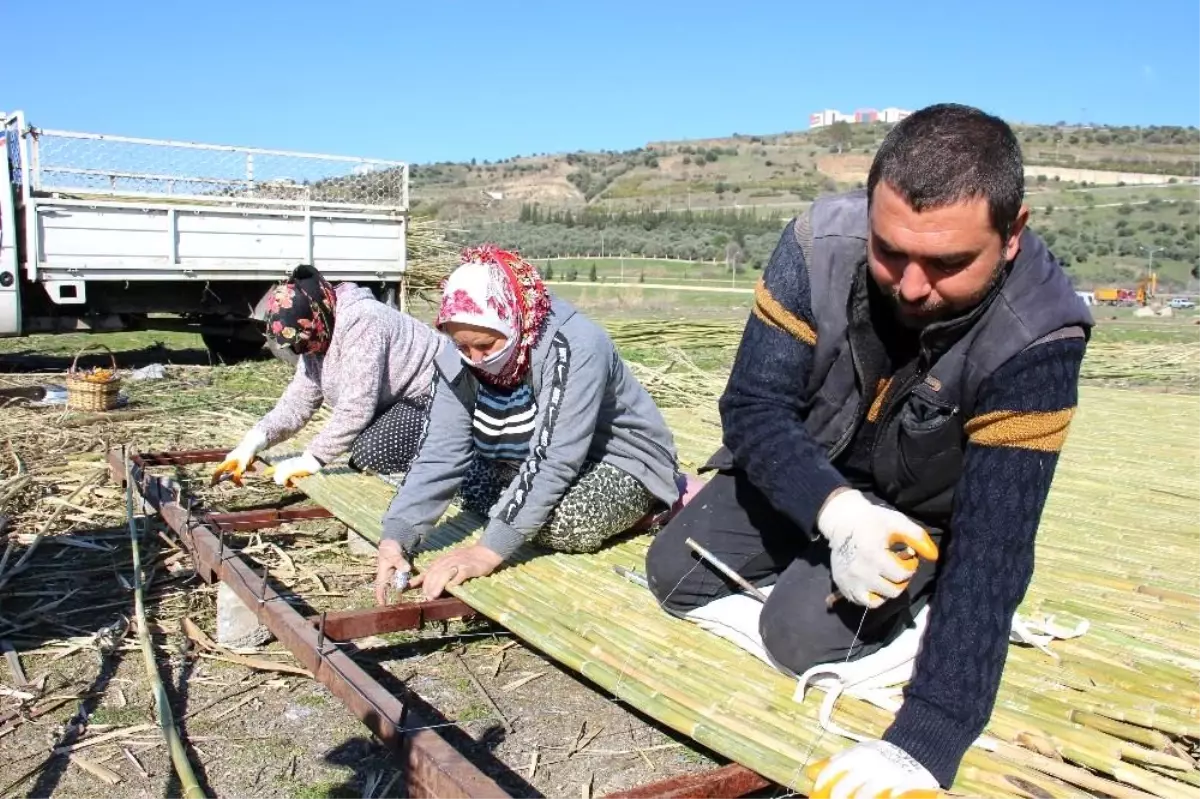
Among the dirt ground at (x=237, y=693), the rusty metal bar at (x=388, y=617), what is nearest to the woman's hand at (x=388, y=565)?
the rusty metal bar at (x=388, y=617)

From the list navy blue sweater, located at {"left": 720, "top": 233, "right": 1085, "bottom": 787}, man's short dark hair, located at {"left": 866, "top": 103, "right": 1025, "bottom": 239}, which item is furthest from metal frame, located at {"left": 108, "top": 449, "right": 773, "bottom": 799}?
man's short dark hair, located at {"left": 866, "top": 103, "right": 1025, "bottom": 239}

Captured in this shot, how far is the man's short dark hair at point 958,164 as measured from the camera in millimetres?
1645

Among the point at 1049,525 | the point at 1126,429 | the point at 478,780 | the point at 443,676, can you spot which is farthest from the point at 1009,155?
the point at 1126,429

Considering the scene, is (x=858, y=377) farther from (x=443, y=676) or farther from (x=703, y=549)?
(x=443, y=676)

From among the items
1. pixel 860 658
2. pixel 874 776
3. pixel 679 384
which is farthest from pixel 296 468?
pixel 679 384

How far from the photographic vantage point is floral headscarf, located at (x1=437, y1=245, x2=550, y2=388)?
2.74m

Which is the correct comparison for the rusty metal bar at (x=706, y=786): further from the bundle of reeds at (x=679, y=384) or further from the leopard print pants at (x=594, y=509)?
the bundle of reeds at (x=679, y=384)

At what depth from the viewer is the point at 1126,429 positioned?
5.74 meters

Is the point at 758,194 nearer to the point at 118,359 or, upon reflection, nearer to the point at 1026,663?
the point at 118,359

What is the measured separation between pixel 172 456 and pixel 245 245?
18.7 ft

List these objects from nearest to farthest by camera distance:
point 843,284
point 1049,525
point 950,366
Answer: point 950,366 < point 843,284 < point 1049,525

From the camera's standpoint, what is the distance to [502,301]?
2.76m

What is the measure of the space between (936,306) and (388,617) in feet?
5.27

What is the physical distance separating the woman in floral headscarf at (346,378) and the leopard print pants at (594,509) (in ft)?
2.72
